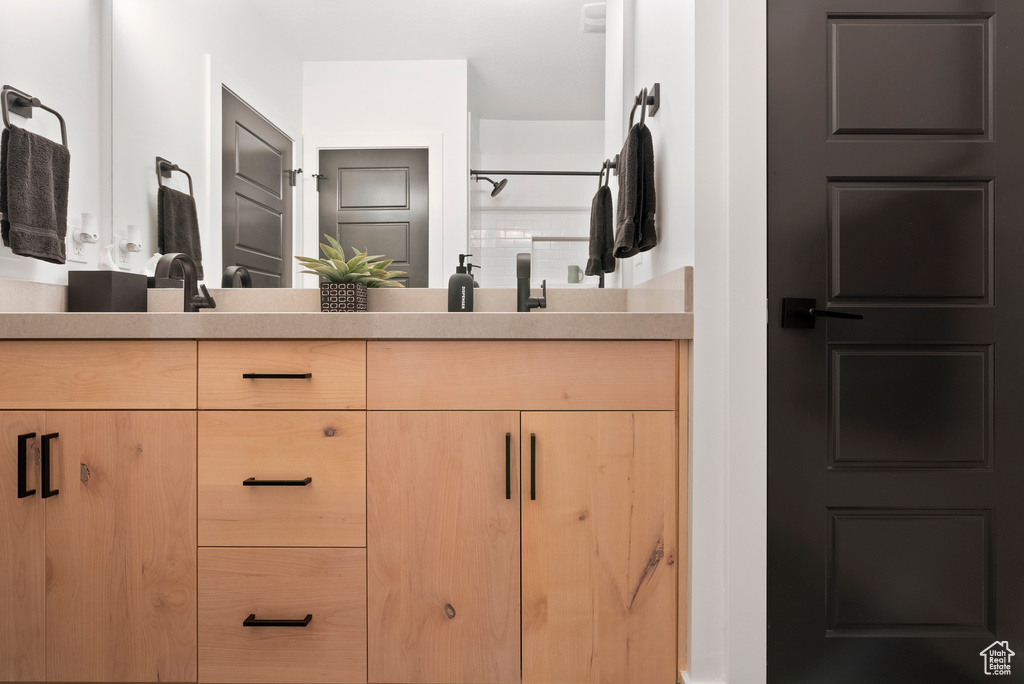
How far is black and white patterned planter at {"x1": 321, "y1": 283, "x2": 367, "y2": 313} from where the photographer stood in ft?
4.86

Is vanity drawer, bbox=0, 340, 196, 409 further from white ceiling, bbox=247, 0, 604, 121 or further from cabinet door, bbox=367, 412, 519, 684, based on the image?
white ceiling, bbox=247, 0, 604, 121

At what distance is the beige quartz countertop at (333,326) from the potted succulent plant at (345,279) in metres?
0.42

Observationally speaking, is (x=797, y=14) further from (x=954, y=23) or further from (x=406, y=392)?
(x=406, y=392)

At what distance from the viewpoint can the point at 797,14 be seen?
104 centimetres

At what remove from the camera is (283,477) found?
1.08 meters

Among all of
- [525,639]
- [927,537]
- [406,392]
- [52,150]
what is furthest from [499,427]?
[52,150]

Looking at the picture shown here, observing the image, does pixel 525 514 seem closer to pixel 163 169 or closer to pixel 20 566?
pixel 20 566

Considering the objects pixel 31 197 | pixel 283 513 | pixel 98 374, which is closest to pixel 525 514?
pixel 283 513

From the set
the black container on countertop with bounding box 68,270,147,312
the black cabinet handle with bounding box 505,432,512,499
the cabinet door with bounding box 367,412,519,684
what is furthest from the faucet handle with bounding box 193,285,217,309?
the black cabinet handle with bounding box 505,432,512,499

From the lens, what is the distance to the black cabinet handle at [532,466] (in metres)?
1.05

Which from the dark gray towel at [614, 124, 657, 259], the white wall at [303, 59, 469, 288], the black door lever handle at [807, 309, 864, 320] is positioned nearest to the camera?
the black door lever handle at [807, 309, 864, 320]

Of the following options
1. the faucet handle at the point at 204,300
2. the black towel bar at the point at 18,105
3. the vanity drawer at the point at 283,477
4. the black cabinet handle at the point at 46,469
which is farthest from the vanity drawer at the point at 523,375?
the black towel bar at the point at 18,105

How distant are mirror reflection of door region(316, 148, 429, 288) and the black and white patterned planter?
0.15m

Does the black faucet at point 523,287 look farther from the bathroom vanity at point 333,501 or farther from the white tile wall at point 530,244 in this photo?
the bathroom vanity at point 333,501
